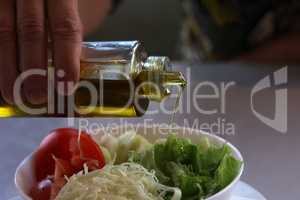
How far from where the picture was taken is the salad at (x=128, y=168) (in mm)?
580

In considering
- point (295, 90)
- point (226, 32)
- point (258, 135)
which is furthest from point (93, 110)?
point (226, 32)

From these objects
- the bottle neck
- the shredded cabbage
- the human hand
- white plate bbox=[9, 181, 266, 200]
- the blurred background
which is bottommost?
white plate bbox=[9, 181, 266, 200]

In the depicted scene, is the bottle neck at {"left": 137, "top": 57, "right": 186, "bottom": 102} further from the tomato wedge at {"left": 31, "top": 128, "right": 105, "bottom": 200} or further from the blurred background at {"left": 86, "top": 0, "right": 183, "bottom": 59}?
the blurred background at {"left": 86, "top": 0, "right": 183, "bottom": 59}

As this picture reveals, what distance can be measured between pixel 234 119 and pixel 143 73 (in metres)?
0.33

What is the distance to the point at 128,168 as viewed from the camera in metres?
0.62

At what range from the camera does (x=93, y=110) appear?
0.62 metres

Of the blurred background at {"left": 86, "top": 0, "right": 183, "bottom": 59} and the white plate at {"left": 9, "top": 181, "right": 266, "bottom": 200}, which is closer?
the white plate at {"left": 9, "top": 181, "right": 266, "bottom": 200}

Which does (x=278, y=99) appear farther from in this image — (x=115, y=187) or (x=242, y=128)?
(x=115, y=187)

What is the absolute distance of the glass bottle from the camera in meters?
0.60

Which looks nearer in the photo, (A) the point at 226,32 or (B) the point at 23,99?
(B) the point at 23,99

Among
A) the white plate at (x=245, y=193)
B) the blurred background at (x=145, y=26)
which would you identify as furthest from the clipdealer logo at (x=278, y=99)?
the blurred background at (x=145, y=26)

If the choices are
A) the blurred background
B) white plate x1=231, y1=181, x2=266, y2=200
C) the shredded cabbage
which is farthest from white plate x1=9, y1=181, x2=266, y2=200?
the blurred background

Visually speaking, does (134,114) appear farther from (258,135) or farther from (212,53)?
(212,53)

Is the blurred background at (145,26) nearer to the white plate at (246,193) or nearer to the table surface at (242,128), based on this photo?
the table surface at (242,128)
